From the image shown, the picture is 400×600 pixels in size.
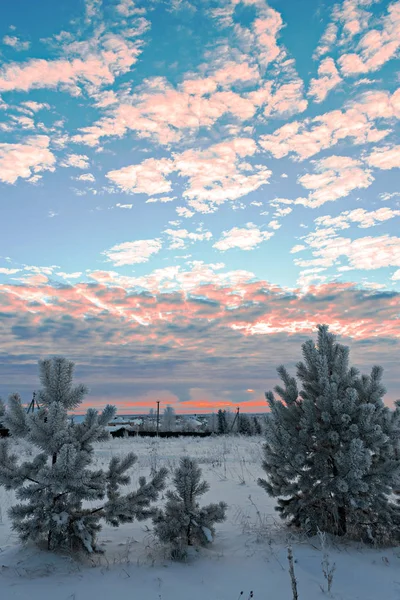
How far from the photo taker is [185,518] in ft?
15.4

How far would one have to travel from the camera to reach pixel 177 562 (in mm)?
4617

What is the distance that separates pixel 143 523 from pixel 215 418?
96.0 meters

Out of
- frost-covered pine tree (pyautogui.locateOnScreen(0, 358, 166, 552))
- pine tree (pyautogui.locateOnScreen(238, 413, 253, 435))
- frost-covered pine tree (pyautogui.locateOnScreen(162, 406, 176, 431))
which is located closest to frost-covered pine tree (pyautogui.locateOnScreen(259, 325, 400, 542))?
frost-covered pine tree (pyautogui.locateOnScreen(0, 358, 166, 552))

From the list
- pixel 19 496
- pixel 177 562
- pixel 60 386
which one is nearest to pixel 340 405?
pixel 177 562

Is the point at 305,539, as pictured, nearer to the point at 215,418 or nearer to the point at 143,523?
the point at 143,523

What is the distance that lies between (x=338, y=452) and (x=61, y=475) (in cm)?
322

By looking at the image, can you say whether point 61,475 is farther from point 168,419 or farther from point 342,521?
point 168,419

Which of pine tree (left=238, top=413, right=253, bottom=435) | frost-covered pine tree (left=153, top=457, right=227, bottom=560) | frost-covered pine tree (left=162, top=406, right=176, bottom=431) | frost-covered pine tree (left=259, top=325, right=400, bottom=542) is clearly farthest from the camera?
frost-covered pine tree (left=162, top=406, right=176, bottom=431)

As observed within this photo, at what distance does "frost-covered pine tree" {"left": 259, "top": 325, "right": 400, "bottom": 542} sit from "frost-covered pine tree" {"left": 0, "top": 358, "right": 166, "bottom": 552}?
1.77 metres

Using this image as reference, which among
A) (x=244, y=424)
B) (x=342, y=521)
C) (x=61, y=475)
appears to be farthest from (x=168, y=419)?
(x=61, y=475)

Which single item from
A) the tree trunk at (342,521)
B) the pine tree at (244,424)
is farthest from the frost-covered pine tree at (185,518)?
the pine tree at (244,424)

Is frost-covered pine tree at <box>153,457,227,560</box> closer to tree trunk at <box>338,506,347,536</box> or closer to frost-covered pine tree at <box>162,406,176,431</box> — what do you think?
tree trunk at <box>338,506,347,536</box>

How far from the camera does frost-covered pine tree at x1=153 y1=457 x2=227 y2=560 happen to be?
15.4 feet

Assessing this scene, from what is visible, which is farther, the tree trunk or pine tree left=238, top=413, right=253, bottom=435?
pine tree left=238, top=413, right=253, bottom=435
